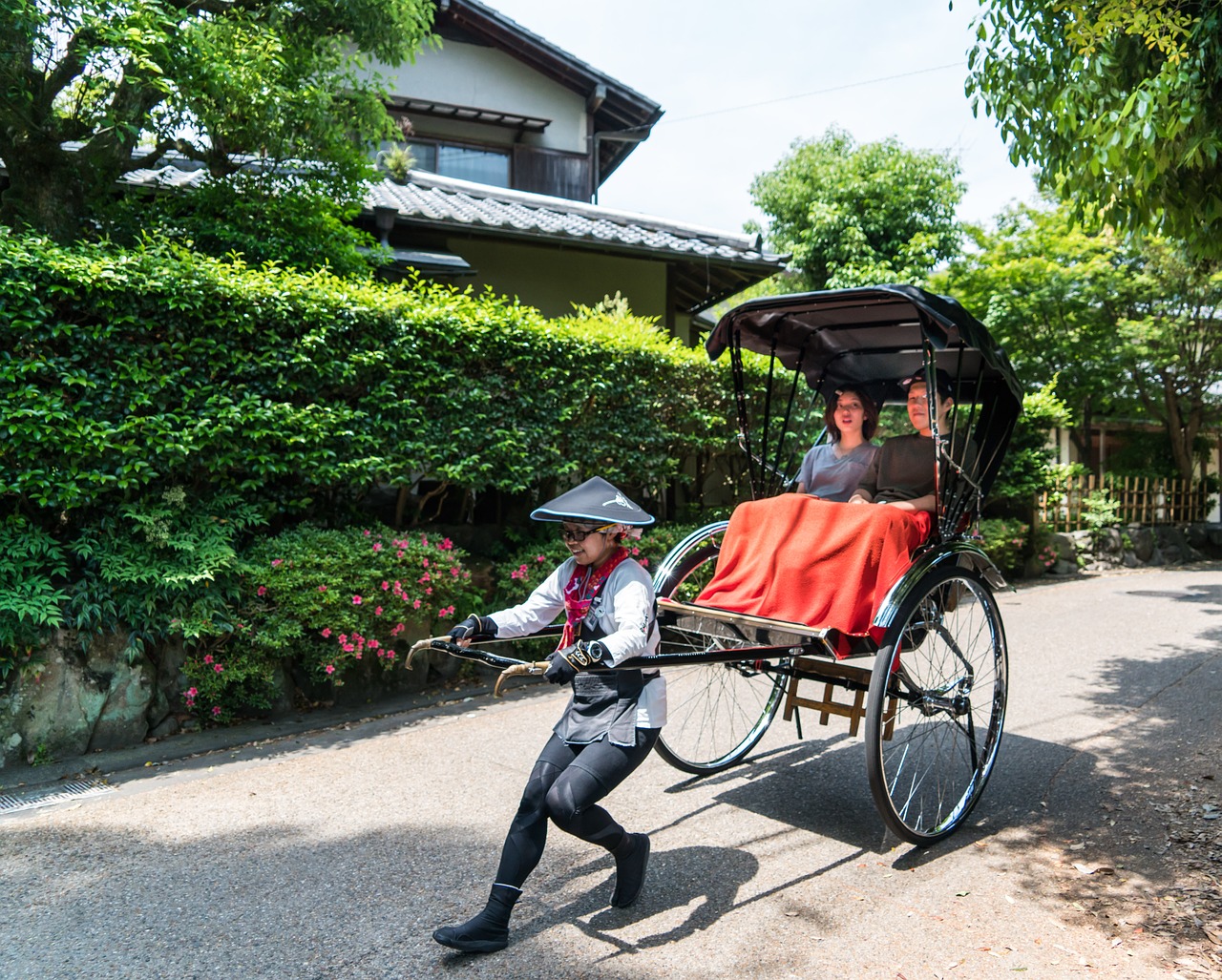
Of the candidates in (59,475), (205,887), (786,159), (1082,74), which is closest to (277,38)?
(59,475)

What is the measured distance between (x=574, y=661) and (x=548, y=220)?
926 cm

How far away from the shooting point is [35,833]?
14.1 feet

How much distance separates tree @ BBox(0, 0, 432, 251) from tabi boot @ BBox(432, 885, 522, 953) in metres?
5.10

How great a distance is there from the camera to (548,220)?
11.4 meters

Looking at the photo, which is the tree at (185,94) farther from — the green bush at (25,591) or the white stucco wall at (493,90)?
the white stucco wall at (493,90)

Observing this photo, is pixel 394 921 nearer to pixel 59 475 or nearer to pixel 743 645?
pixel 743 645

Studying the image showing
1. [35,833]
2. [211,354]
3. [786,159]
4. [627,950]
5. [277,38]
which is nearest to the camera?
[627,950]

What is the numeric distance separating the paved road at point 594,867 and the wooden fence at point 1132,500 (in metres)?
9.11

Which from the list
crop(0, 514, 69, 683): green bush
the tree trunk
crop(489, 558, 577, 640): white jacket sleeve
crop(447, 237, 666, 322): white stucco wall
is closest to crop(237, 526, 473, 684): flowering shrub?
crop(0, 514, 69, 683): green bush

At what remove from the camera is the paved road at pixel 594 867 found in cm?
317

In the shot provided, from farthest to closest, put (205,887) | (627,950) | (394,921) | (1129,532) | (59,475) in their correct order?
(1129,532) < (59,475) < (205,887) < (394,921) < (627,950)

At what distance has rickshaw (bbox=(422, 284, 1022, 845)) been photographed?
3.98 meters

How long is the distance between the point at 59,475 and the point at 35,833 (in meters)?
2.02

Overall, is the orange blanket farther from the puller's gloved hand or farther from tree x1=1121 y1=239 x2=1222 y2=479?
tree x1=1121 y1=239 x2=1222 y2=479
